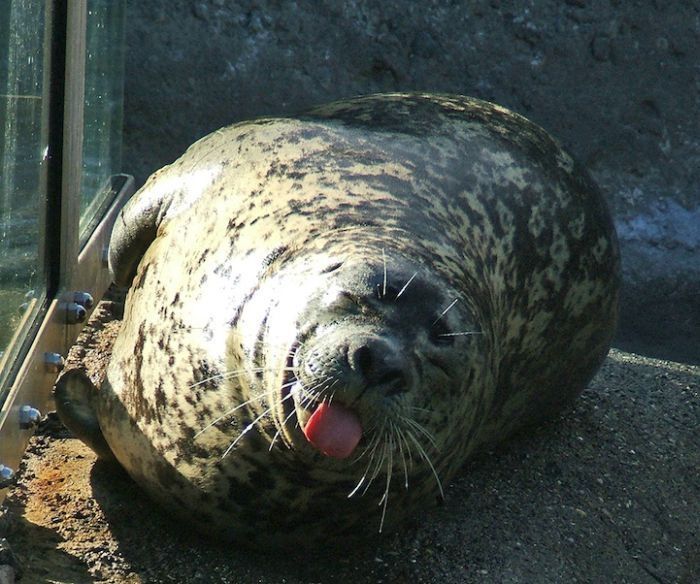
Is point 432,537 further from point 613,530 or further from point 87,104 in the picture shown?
point 87,104

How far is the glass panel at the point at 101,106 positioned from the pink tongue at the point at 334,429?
204 cm

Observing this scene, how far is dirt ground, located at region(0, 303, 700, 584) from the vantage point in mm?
3188

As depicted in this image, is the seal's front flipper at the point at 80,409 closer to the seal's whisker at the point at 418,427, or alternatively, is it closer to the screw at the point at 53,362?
the screw at the point at 53,362

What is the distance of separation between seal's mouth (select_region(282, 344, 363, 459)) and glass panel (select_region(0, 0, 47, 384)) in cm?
95

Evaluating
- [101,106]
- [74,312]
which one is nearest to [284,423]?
[74,312]

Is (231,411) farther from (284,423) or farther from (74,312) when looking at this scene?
(74,312)

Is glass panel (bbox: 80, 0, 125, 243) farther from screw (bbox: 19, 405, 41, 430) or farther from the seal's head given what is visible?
the seal's head

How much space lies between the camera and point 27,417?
339 centimetres

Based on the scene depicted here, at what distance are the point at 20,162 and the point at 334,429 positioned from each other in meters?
1.28

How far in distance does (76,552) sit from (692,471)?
82.2 inches

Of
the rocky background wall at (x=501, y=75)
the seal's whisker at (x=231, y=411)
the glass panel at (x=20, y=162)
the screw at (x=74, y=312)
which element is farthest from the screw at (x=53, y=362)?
the rocky background wall at (x=501, y=75)

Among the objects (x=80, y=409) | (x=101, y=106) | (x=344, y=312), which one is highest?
(x=344, y=312)

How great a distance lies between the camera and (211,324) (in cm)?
319

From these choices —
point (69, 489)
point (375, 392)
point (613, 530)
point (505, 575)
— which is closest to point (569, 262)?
point (613, 530)
